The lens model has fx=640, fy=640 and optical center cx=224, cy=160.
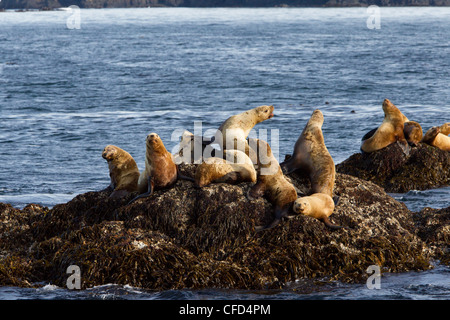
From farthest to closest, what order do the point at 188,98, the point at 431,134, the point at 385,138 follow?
1. the point at 188,98
2. the point at 431,134
3. the point at 385,138

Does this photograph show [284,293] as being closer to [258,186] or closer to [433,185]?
[258,186]

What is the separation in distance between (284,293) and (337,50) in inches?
1570

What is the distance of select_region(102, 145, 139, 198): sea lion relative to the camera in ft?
29.0

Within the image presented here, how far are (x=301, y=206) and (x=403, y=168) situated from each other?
212 inches

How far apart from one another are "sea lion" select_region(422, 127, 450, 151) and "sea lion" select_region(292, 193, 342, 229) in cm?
563

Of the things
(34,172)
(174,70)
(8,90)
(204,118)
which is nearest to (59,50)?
(174,70)

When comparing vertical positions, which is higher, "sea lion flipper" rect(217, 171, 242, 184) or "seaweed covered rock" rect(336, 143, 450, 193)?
"sea lion flipper" rect(217, 171, 242, 184)

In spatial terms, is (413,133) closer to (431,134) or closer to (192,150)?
(431,134)

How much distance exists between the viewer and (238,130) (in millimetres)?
9828

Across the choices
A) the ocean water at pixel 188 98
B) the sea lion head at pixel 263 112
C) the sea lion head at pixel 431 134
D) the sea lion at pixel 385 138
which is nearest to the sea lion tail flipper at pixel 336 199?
the ocean water at pixel 188 98

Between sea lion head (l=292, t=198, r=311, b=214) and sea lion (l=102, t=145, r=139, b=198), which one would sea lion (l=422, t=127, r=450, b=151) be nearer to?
sea lion head (l=292, t=198, r=311, b=214)

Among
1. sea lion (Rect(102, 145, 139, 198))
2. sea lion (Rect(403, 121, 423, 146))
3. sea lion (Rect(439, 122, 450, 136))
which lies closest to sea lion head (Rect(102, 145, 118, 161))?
sea lion (Rect(102, 145, 139, 198))

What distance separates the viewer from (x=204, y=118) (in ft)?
75.2

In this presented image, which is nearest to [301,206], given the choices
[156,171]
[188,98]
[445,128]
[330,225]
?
[330,225]
